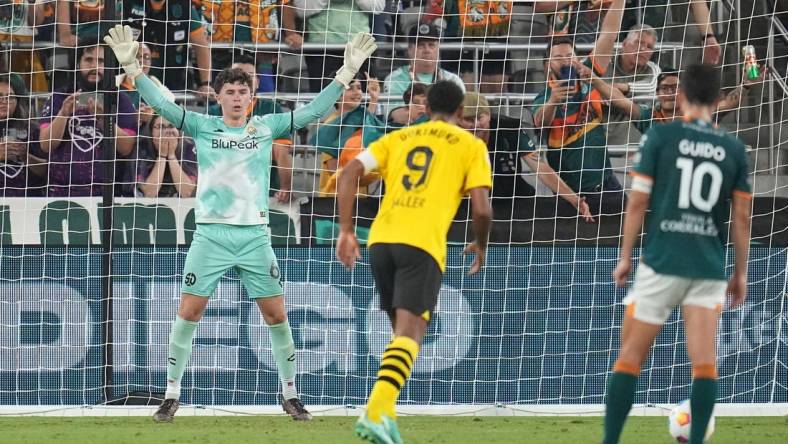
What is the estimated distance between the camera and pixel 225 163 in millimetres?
7812

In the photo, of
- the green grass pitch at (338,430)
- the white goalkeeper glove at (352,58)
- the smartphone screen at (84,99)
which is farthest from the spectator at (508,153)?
the smartphone screen at (84,99)

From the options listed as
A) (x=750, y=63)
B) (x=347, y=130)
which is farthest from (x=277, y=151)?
(x=750, y=63)

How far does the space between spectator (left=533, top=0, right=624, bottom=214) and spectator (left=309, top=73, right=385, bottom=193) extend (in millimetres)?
1323

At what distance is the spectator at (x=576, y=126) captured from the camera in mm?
9930

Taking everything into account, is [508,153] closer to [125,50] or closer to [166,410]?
[125,50]

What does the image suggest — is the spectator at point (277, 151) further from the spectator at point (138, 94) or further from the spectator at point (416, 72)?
the spectator at point (416, 72)

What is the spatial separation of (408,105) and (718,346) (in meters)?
3.02

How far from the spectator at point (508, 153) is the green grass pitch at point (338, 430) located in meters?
2.09

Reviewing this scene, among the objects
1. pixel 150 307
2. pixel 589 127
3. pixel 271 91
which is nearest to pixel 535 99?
pixel 589 127

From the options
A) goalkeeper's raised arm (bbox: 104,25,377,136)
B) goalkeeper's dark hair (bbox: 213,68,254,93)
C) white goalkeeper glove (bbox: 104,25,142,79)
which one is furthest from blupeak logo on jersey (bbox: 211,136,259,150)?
white goalkeeper glove (bbox: 104,25,142,79)

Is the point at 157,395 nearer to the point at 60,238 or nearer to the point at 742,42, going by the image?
the point at 60,238

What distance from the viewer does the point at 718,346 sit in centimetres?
964

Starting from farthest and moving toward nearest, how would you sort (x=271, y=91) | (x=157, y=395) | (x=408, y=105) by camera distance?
(x=271, y=91)
(x=408, y=105)
(x=157, y=395)

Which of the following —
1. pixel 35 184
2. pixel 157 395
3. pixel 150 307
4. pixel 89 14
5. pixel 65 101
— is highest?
pixel 89 14
